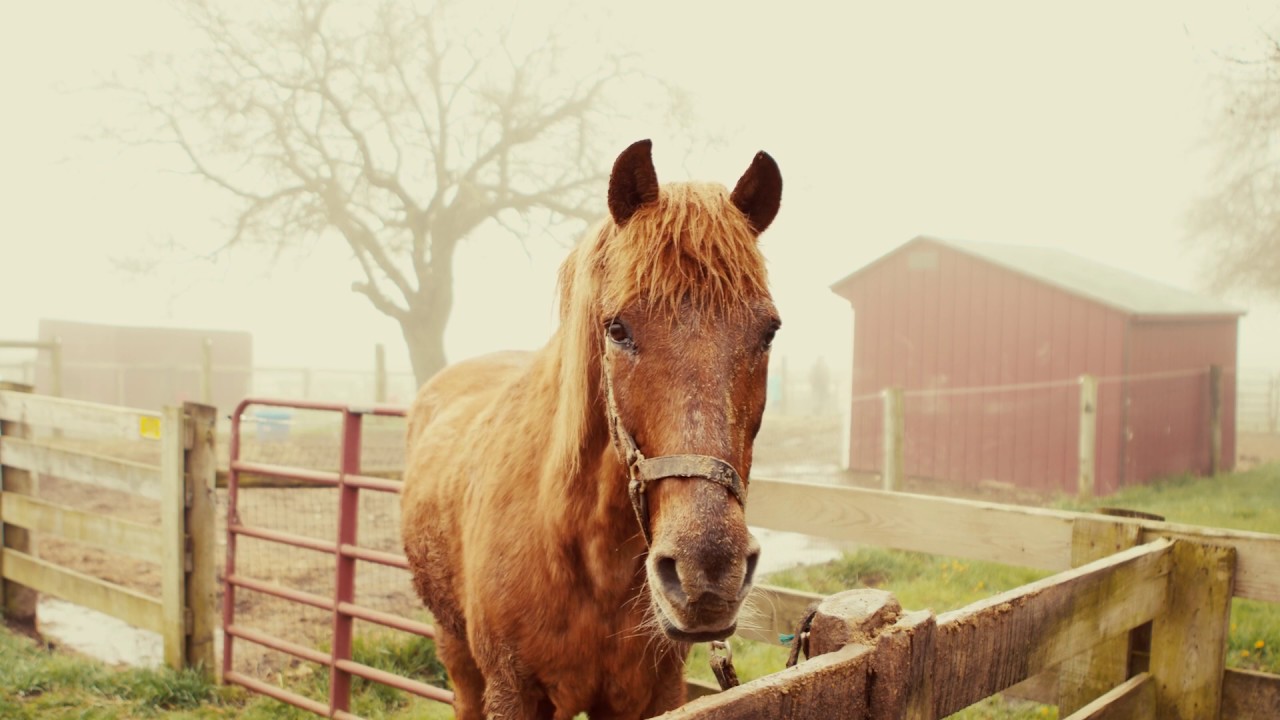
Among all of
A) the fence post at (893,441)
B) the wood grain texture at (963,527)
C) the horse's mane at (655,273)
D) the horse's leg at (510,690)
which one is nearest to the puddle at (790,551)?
the fence post at (893,441)

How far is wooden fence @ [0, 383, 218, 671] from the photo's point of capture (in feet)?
Answer: 15.3

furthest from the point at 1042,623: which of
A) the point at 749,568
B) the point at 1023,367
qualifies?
the point at 1023,367

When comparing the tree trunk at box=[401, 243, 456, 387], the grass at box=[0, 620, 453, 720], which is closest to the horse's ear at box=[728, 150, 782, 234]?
the grass at box=[0, 620, 453, 720]

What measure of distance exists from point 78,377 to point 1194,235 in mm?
30094

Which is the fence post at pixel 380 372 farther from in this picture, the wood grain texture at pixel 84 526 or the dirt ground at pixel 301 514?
the wood grain texture at pixel 84 526

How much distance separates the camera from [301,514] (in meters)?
9.33

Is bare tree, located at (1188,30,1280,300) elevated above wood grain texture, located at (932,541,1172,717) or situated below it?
above

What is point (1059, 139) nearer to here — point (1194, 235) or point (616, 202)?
point (1194, 235)

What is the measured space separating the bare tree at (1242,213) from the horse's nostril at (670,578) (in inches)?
773

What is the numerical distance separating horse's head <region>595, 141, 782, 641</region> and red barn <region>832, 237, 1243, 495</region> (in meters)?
11.0

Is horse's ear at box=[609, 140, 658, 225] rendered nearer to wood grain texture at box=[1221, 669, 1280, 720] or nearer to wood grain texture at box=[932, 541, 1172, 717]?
wood grain texture at box=[932, 541, 1172, 717]

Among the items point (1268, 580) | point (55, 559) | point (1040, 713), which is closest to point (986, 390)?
point (1040, 713)

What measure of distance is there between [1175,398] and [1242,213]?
10.1 metres

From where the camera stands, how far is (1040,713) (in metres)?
3.48
